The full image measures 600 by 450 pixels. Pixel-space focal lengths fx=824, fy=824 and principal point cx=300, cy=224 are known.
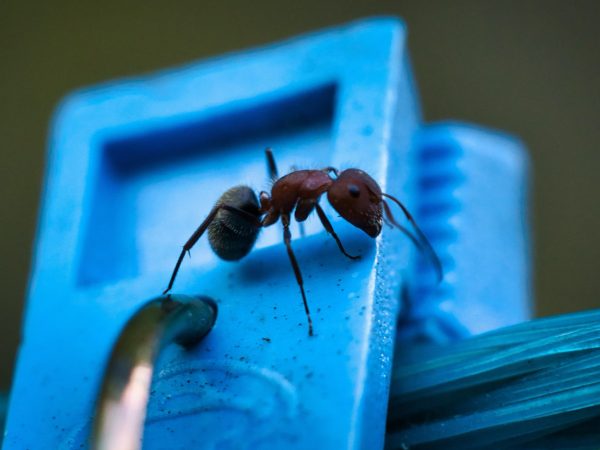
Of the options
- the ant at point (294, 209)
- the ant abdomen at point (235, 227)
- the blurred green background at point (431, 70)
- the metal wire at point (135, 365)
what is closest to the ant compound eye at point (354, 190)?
the ant at point (294, 209)

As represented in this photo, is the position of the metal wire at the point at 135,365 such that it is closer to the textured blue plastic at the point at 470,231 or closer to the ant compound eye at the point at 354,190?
the ant compound eye at the point at 354,190

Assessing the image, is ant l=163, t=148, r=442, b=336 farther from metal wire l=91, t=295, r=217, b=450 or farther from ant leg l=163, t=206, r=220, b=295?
metal wire l=91, t=295, r=217, b=450

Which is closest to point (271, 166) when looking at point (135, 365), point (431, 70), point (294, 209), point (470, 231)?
point (294, 209)

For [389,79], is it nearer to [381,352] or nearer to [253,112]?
[253,112]

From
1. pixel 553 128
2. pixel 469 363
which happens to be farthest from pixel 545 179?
pixel 469 363

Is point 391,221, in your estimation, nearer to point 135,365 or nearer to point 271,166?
point 271,166

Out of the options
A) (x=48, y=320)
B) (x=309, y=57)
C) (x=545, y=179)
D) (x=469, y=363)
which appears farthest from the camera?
(x=545, y=179)

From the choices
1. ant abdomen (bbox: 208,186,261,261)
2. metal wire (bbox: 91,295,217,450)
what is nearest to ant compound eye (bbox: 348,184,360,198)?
ant abdomen (bbox: 208,186,261,261)
